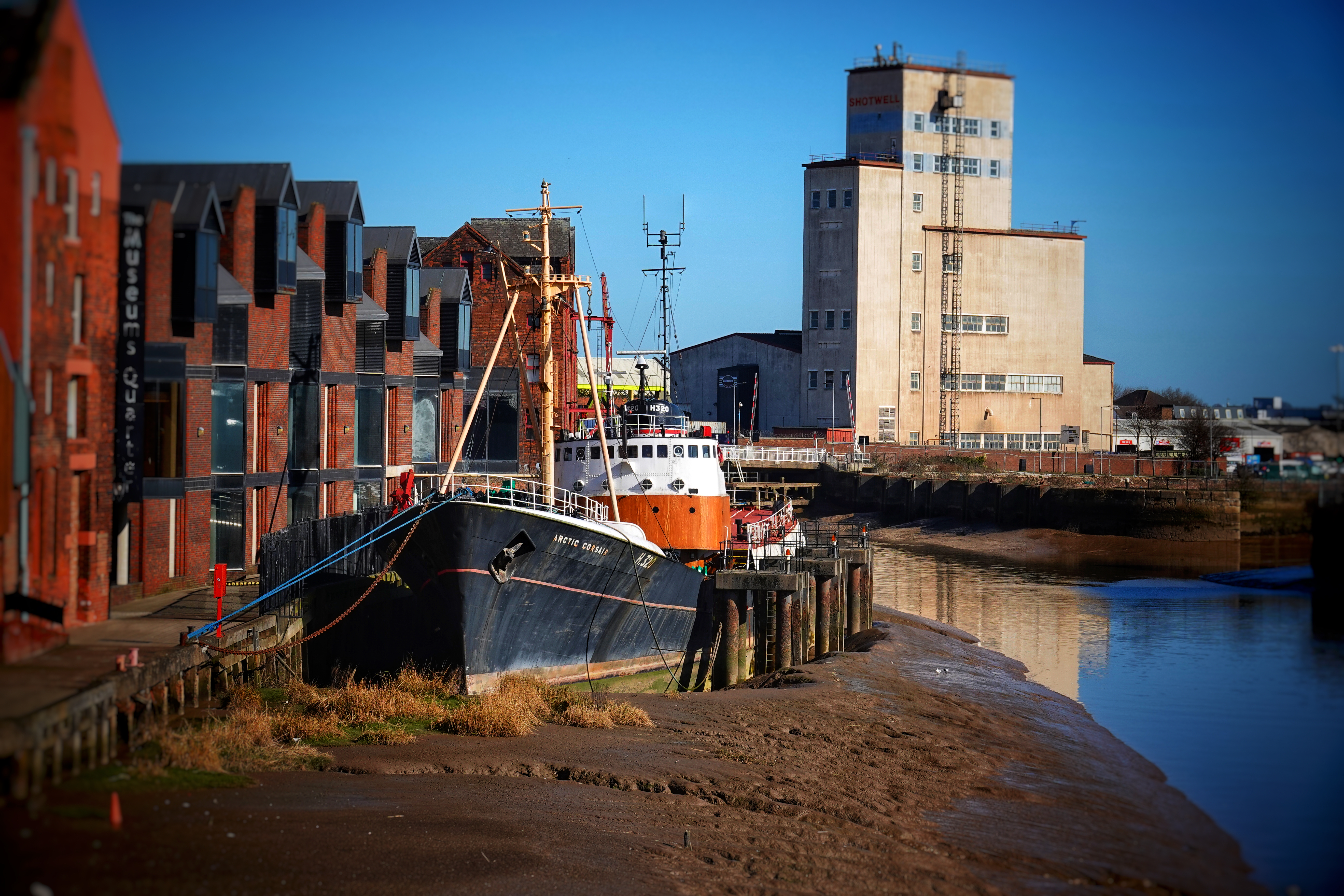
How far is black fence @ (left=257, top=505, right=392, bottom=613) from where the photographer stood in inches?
961

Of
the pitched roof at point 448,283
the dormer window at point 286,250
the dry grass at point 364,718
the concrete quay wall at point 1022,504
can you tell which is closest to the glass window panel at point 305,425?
the dormer window at point 286,250

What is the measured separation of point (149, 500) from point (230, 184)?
1348cm

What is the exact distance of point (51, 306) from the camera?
8539 millimetres

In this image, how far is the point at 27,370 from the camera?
8.30m

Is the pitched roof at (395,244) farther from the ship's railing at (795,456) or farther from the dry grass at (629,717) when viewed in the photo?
the ship's railing at (795,456)

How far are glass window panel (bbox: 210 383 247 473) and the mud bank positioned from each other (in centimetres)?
1312

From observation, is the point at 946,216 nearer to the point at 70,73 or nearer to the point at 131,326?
the point at 131,326

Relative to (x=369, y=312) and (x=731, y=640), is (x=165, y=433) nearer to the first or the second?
(x=369, y=312)

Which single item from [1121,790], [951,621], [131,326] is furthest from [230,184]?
[951,621]

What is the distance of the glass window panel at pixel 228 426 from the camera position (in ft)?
92.4

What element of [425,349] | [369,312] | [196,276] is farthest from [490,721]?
[425,349]

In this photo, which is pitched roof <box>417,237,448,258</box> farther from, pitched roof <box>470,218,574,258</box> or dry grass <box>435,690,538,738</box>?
dry grass <box>435,690,538,738</box>

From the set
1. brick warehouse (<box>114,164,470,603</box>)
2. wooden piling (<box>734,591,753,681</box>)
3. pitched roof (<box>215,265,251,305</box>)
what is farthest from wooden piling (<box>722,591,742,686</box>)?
pitched roof (<box>215,265,251,305</box>)

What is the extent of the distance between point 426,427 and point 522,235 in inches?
980
